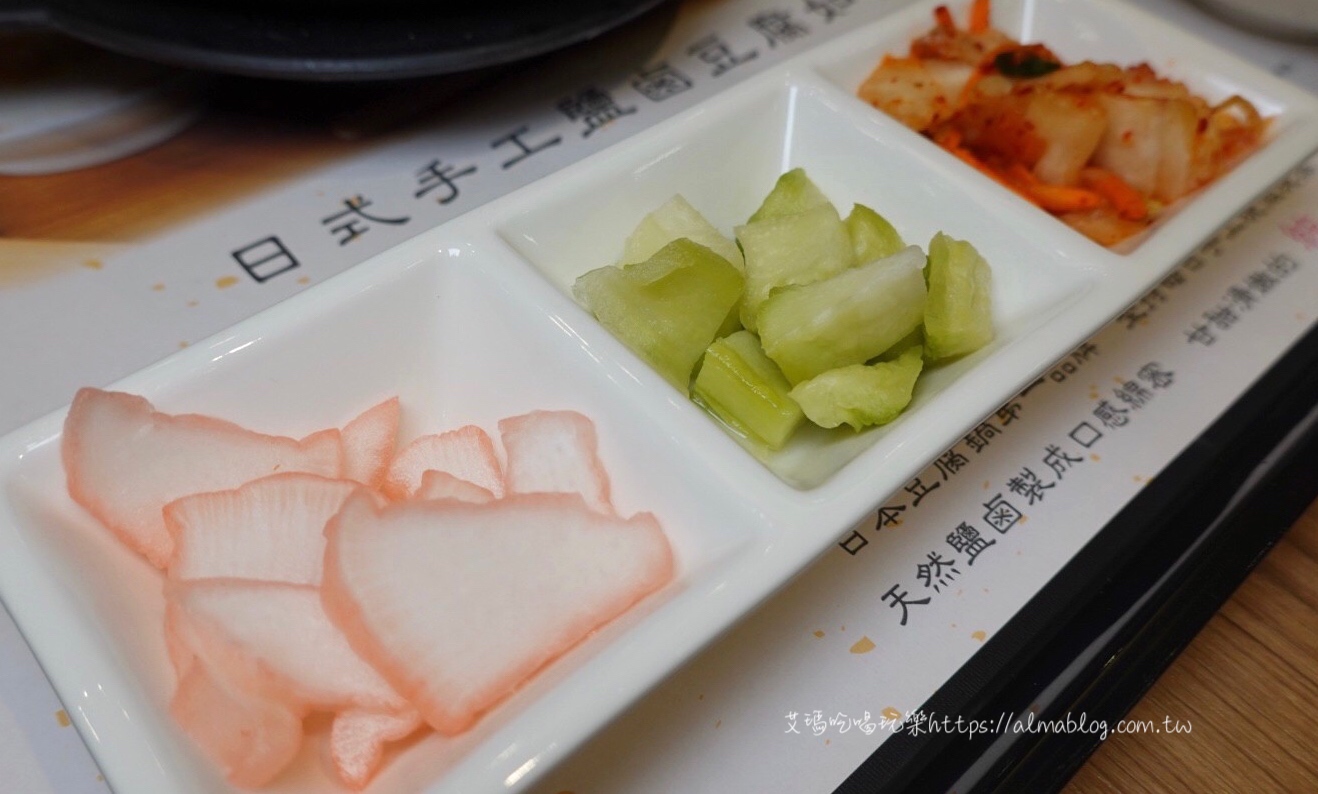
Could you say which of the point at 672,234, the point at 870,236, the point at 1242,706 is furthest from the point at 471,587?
the point at 1242,706

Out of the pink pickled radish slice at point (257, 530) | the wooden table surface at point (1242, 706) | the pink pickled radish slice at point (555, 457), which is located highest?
the pink pickled radish slice at point (257, 530)

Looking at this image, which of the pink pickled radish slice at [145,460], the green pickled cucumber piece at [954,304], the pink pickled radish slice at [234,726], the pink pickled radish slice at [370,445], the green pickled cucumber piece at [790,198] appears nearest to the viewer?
the pink pickled radish slice at [234,726]

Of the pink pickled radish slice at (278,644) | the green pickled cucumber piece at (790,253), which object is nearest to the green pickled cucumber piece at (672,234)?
the green pickled cucumber piece at (790,253)

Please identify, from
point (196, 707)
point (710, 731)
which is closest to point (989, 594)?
point (710, 731)

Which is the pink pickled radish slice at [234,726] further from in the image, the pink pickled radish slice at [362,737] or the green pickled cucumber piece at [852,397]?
the green pickled cucumber piece at [852,397]

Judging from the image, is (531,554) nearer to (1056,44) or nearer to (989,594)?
(989,594)

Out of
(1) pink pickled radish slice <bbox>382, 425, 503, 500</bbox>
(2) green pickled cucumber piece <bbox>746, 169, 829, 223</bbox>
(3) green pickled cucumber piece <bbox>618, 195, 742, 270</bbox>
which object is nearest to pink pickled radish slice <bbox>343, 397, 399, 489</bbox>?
(1) pink pickled radish slice <bbox>382, 425, 503, 500</bbox>

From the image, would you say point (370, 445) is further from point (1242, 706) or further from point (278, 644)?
point (1242, 706)

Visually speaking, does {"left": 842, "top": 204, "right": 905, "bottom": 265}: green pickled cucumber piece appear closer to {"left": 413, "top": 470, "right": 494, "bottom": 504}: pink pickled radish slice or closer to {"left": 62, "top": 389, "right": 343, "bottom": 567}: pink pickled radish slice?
{"left": 413, "top": 470, "right": 494, "bottom": 504}: pink pickled radish slice
